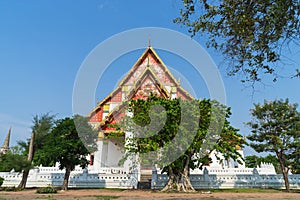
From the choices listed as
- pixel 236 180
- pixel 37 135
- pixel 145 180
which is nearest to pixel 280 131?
pixel 236 180

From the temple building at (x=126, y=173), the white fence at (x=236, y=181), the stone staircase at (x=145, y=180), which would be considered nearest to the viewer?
the white fence at (x=236, y=181)

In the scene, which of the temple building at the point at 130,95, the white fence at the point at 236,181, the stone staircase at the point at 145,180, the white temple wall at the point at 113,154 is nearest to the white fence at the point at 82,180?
the stone staircase at the point at 145,180

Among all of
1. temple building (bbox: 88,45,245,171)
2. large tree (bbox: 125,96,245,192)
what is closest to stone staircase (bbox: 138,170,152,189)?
large tree (bbox: 125,96,245,192)

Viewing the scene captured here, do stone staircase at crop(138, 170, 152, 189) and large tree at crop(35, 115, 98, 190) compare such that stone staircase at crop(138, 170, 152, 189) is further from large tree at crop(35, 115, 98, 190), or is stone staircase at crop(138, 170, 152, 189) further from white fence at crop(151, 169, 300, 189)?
large tree at crop(35, 115, 98, 190)

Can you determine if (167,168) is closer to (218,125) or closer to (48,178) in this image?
(218,125)

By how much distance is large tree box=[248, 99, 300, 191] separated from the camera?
1230 centimetres

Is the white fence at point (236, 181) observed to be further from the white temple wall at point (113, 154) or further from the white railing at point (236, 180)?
the white temple wall at point (113, 154)

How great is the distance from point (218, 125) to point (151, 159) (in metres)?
3.07

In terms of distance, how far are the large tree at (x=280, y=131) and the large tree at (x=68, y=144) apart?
807cm

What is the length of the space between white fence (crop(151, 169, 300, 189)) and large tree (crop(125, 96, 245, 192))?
7.08ft

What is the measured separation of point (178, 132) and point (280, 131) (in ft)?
19.3

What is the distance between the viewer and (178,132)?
32.6 feet

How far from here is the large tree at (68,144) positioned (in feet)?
35.7

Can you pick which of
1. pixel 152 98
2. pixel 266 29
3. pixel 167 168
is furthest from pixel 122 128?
pixel 266 29
